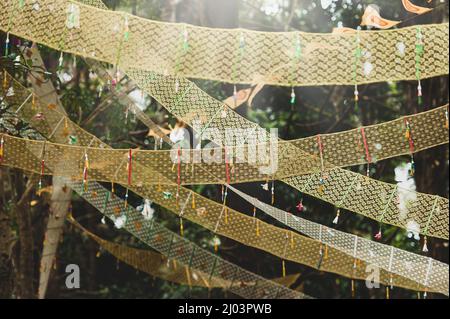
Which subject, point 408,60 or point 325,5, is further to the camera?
point 325,5

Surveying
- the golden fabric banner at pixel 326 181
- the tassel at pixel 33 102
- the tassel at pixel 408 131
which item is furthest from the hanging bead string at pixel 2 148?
the tassel at pixel 408 131

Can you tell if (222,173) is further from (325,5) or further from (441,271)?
(325,5)

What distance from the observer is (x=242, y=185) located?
3275mm

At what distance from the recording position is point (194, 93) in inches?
90.0

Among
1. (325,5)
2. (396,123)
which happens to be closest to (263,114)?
(325,5)

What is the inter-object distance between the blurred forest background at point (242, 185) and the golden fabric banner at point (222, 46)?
0.78 metres

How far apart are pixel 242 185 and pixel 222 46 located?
1251 mm

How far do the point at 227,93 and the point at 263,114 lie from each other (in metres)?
1.38

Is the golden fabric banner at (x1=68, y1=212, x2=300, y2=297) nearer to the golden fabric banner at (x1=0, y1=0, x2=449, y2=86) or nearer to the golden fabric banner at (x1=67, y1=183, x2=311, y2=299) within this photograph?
the golden fabric banner at (x1=67, y1=183, x2=311, y2=299)

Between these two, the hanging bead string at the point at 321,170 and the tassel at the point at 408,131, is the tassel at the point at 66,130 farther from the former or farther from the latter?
the tassel at the point at 408,131

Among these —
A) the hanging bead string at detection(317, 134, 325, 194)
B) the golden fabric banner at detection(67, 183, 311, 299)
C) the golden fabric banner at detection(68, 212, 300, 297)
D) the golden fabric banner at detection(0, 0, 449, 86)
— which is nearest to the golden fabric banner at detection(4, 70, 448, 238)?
the hanging bead string at detection(317, 134, 325, 194)

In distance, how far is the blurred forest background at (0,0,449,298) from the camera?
11.6 ft

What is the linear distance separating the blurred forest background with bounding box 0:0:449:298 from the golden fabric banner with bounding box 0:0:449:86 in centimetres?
78
